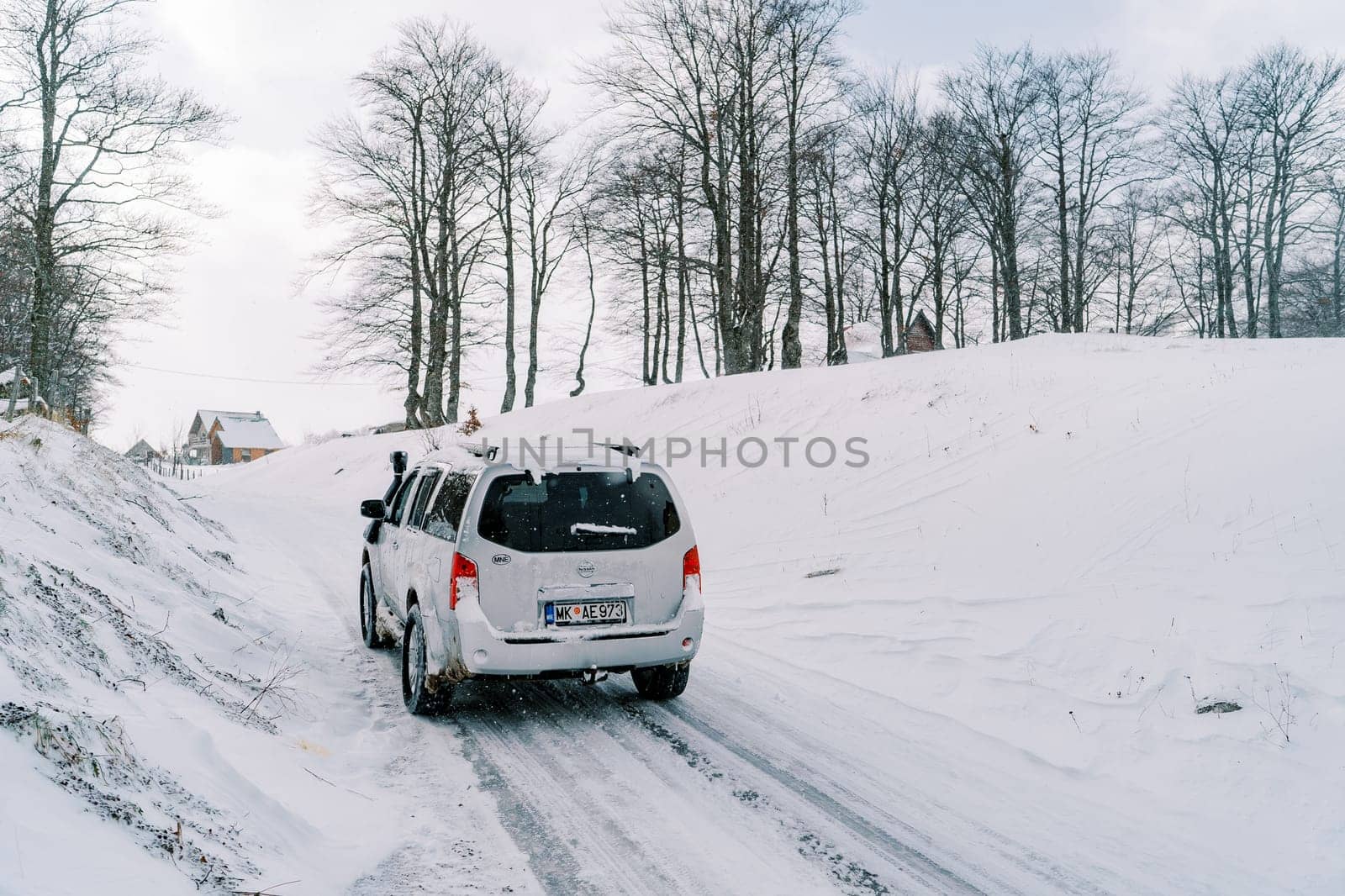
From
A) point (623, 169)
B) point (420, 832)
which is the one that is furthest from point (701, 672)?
point (623, 169)

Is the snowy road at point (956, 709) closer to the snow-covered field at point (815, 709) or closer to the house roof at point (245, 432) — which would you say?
the snow-covered field at point (815, 709)

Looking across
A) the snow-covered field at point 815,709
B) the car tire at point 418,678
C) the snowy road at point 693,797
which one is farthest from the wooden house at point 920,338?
the car tire at point 418,678

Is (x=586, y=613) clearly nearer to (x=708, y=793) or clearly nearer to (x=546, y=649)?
(x=546, y=649)

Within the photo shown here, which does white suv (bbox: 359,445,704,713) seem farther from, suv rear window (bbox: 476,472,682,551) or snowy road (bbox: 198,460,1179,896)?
snowy road (bbox: 198,460,1179,896)

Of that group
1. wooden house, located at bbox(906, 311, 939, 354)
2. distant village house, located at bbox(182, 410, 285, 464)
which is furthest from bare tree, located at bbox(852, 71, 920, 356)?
distant village house, located at bbox(182, 410, 285, 464)

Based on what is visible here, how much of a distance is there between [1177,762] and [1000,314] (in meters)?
40.5

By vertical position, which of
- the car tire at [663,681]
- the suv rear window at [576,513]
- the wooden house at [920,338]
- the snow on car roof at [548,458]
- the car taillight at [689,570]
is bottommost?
the car tire at [663,681]

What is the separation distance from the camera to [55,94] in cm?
2002

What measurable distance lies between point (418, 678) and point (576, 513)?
170 cm

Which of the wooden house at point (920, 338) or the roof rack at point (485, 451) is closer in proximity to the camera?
the roof rack at point (485, 451)

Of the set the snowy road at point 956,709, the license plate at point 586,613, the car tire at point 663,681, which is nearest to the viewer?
the snowy road at point 956,709

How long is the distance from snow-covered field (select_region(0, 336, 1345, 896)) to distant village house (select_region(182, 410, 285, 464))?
89.9m

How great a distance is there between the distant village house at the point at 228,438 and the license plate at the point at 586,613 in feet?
307

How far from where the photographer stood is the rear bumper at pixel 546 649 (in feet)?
17.4
